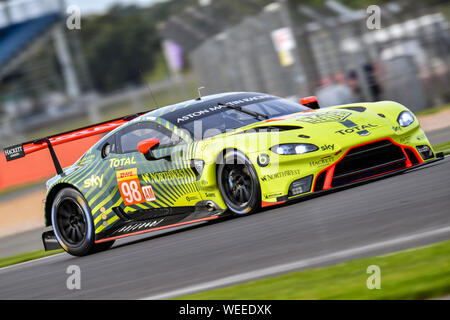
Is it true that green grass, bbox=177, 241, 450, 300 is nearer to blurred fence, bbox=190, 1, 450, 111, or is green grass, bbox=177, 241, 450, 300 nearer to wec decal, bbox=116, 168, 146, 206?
wec decal, bbox=116, 168, 146, 206

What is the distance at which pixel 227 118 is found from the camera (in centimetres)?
862

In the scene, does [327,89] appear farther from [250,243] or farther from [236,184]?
[250,243]

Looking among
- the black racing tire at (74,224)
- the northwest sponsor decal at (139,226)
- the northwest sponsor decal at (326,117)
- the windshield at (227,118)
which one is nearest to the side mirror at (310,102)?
the windshield at (227,118)

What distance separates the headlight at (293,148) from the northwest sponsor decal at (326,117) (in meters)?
0.43

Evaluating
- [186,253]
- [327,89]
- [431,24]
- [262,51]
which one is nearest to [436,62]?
[431,24]

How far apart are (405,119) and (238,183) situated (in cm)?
171

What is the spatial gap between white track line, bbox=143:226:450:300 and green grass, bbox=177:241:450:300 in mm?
170

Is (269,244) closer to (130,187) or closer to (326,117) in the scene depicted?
(326,117)

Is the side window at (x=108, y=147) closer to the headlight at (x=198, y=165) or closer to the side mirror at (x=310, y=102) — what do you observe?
the headlight at (x=198, y=165)

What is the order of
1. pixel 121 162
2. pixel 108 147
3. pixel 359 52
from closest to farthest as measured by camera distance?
pixel 121 162, pixel 108 147, pixel 359 52

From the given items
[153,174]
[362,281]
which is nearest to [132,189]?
[153,174]

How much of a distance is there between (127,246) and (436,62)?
36.0 ft

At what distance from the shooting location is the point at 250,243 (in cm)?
676
